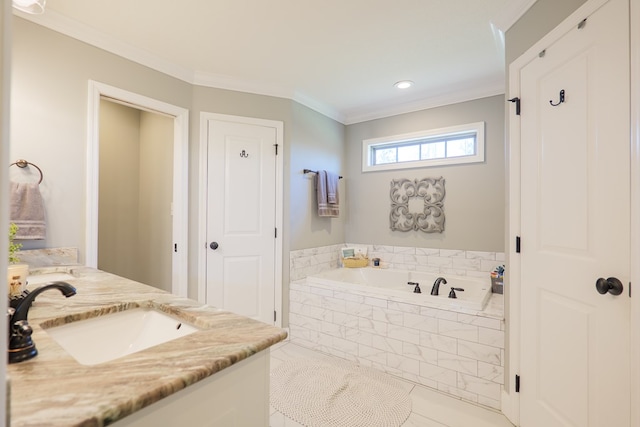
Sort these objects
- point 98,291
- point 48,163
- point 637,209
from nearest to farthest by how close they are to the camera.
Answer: point 637,209, point 98,291, point 48,163

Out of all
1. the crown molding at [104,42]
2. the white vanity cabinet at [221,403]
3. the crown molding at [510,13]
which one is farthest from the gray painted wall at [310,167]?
the white vanity cabinet at [221,403]

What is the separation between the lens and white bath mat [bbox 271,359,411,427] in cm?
188

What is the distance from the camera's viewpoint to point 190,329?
981 millimetres

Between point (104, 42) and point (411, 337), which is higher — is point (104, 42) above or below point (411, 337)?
above

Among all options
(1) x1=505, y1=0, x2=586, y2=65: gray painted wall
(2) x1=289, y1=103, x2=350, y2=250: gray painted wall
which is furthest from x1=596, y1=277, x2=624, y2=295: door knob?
(2) x1=289, y1=103, x2=350, y2=250: gray painted wall

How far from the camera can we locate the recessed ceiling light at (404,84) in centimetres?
293

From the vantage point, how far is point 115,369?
0.66m

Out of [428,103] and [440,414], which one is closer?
[440,414]

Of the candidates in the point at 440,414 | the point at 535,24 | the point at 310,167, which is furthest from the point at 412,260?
the point at 535,24

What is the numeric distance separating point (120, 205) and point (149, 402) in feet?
11.6

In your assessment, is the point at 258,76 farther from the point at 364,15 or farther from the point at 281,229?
the point at 281,229

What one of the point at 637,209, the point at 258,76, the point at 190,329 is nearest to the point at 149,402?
the point at 190,329

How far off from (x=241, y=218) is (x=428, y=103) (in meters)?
2.37

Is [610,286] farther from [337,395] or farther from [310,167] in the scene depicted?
[310,167]
